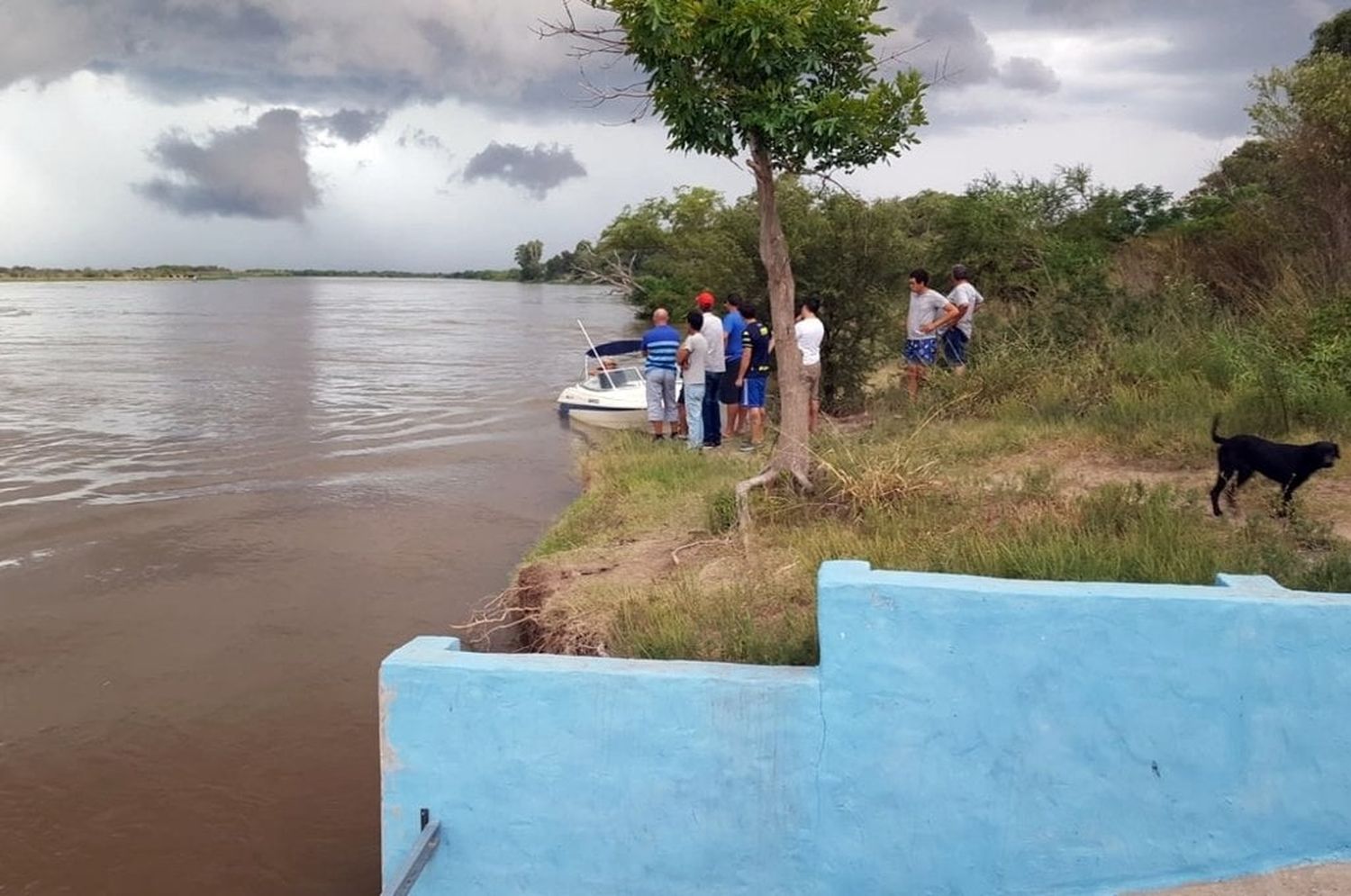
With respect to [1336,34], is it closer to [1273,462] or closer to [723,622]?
[1273,462]

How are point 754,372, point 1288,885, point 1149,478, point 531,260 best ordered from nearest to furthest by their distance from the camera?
point 1288,885, point 1149,478, point 754,372, point 531,260

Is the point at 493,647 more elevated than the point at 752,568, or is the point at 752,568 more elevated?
the point at 752,568

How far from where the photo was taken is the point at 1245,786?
4.02 m

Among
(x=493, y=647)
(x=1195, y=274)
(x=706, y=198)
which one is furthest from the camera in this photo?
(x=706, y=198)

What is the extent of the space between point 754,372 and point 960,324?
2.42 meters

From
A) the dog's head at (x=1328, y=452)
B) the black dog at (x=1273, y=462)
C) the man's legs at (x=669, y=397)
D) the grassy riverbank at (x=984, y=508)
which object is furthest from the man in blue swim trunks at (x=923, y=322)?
the dog's head at (x=1328, y=452)

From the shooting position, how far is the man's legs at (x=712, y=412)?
12664mm

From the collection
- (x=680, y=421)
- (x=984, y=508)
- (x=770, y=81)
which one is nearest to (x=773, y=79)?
(x=770, y=81)

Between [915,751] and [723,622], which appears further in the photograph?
[723,622]

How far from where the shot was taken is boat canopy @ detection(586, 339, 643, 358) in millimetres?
18625

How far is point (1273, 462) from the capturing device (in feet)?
21.2

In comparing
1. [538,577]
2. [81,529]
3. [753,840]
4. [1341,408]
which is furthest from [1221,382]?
[81,529]

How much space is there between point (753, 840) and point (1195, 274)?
42.1ft

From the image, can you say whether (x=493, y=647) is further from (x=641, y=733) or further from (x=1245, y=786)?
(x=1245, y=786)
